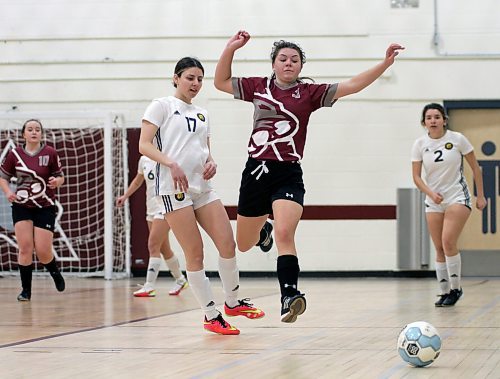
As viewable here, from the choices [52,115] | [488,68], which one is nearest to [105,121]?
[52,115]

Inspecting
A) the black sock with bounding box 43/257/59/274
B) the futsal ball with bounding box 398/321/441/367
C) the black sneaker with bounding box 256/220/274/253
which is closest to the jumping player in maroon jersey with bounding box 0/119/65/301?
the black sock with bounding box 43/257/59/274

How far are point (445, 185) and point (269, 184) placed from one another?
10.7 feet

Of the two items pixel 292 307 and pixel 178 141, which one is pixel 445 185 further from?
Result: pixel 292 307

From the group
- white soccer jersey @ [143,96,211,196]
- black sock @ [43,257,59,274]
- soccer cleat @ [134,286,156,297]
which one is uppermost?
white soccer jersey @ [143,96,211,196]

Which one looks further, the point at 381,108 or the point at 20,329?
the point at 381,108

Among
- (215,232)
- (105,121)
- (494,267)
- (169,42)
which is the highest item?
(169,42)

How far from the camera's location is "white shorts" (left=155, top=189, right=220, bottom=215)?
22.8 feet

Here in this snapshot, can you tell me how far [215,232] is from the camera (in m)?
7.09

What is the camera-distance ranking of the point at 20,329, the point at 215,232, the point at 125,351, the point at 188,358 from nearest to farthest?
the point at 188,358 < the point at 125,351 < the point at 215,232 < the point at 20,329

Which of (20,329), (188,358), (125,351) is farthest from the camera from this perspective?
(20,329)

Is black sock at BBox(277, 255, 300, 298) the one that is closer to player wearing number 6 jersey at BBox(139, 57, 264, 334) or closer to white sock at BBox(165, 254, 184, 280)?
player wearing number 6 jersey at BBox(139, 57, 264, 334)

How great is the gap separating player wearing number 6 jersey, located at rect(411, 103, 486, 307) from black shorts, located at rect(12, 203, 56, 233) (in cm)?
402

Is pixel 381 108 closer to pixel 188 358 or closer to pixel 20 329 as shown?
pixel 20 329

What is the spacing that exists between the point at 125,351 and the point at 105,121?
9400 millimetres
